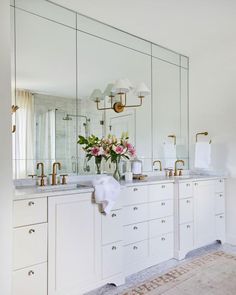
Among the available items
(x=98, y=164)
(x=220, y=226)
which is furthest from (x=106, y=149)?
(x=220, y=226)

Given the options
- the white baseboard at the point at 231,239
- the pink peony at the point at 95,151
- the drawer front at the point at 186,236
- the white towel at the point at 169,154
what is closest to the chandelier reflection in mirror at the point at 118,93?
the pink peony at the point at 95,151

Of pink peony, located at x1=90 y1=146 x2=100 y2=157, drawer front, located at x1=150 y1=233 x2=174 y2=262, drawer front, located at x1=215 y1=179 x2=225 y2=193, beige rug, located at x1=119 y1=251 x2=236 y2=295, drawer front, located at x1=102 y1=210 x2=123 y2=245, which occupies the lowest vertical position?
beige rug, located at x1=119 y1=251 x2=236 y2=295

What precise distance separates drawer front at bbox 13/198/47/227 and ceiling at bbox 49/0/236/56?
1985mm

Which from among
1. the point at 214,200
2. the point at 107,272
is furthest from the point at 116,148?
the point at 214,200

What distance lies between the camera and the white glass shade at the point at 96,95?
305 cm

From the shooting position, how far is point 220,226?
363 cm

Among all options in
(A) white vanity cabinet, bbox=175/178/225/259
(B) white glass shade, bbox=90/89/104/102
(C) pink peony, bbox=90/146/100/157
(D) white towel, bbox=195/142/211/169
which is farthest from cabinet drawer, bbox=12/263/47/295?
(D) white towel, bbox=195/142/211/169

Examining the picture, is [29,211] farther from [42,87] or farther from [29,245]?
[42,87]

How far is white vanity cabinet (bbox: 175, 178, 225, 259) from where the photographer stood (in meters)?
3.12

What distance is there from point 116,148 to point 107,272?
1162 mm

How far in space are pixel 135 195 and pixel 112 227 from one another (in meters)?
0.42

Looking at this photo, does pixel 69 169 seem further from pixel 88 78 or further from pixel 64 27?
pixel 64 27

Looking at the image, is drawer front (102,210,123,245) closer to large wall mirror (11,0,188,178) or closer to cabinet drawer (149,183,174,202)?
cabinet drawer (149,183,174,202)

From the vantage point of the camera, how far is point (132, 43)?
3.46 m
